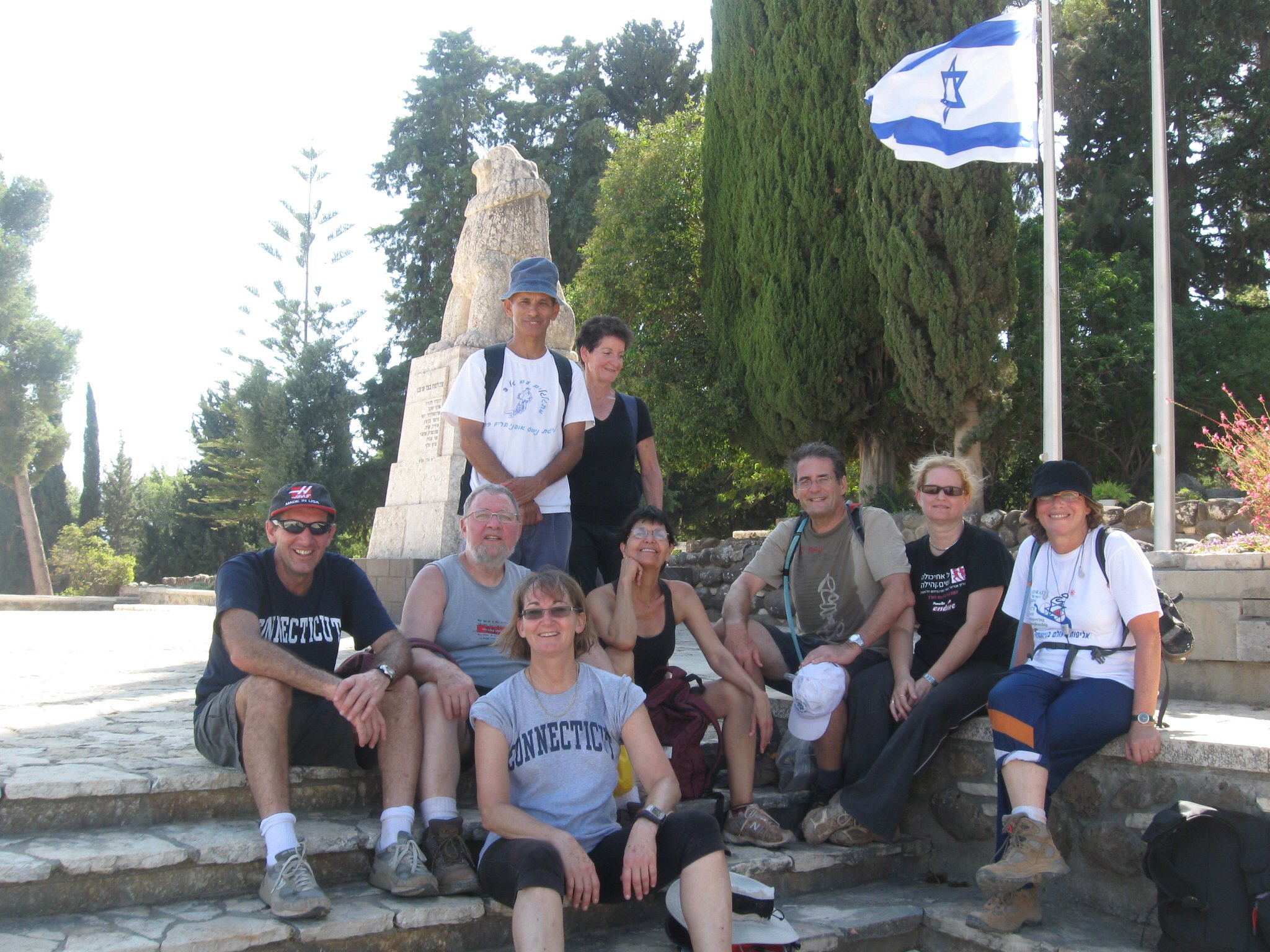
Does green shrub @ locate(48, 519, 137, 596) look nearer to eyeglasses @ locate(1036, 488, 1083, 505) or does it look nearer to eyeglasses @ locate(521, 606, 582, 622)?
eyeglasses @ locate(521, 606, 582, 622)

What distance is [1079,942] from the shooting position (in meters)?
3.06

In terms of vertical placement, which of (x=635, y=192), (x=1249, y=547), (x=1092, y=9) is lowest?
(x=1249, y=547)

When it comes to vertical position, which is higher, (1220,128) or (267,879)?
(1220,128)

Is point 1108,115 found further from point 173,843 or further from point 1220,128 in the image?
point 173,843

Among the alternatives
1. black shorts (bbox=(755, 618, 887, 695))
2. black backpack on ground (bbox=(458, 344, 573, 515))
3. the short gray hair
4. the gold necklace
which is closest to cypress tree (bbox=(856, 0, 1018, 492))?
black shorts (bbox=(755, 618, 887, 695))

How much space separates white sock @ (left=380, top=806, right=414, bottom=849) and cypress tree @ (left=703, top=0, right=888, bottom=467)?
1020 cm

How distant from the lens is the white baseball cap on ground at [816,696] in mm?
3682

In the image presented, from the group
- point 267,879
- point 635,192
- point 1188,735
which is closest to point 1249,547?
point 1188,735

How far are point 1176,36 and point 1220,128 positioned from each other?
2.14m

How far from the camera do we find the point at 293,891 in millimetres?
2592

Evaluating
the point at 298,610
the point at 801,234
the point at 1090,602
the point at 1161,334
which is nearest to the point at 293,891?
the point at 298,610

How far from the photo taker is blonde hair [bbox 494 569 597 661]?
2.88 m

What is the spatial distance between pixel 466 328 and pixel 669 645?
18.3 ft

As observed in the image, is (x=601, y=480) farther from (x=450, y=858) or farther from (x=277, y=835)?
(x=277, y=835)
